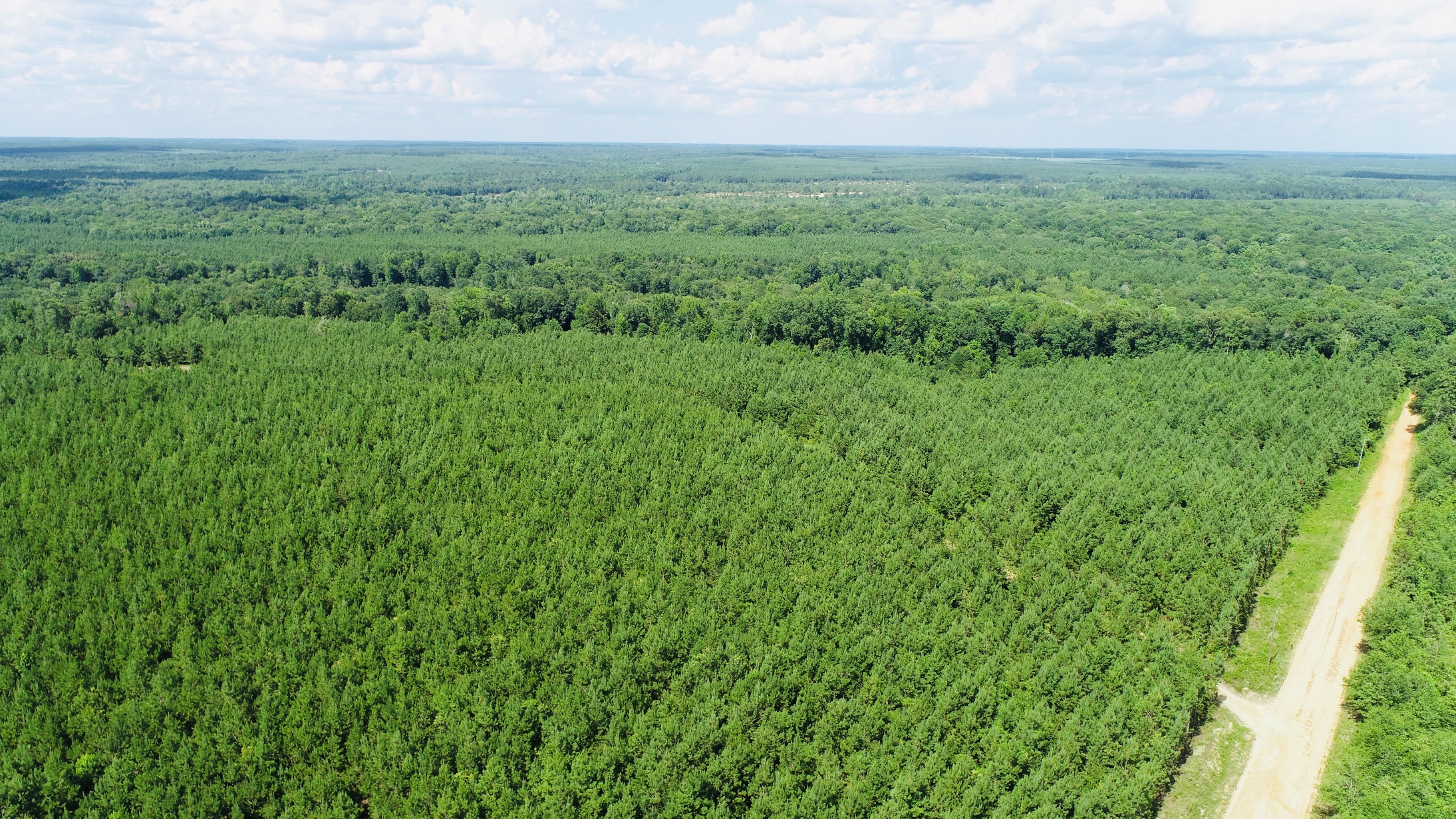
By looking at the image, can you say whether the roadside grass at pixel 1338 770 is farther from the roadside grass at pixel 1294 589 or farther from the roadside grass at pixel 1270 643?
the roadside grass at pixel 1294 589

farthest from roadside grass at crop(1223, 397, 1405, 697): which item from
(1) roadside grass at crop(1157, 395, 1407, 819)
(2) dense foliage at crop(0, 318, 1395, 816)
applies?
(2) dense foliage at crop(0, 318, 1395, 816)

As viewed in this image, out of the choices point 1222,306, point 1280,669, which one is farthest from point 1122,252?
point 1280,669

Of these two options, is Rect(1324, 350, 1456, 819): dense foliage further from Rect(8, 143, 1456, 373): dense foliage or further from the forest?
Rect(8, 143, 1456, 373): dense foliage

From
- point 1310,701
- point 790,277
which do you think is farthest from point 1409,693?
point 790,277

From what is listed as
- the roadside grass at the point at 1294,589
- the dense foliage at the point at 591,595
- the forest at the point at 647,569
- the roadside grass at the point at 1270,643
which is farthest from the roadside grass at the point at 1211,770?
the roadside grass at the point at 1294,589

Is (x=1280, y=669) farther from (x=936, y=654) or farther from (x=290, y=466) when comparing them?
(x=290, y=466)
